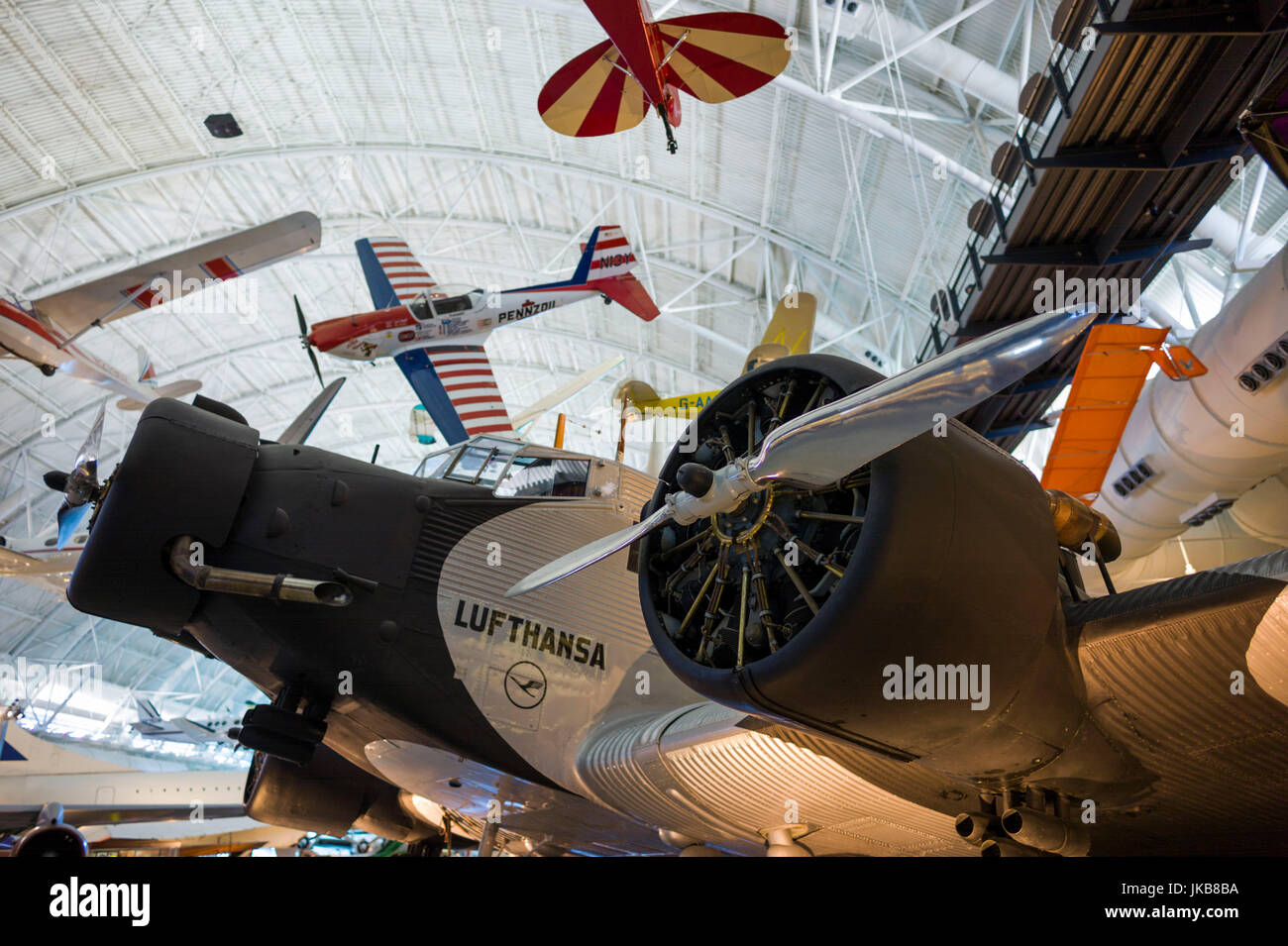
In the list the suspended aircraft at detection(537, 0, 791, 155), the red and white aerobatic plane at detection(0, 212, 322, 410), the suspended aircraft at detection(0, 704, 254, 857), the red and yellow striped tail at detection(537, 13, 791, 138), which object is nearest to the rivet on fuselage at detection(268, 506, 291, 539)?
the suspended aircraft at detection(537, 0, 791, 155)

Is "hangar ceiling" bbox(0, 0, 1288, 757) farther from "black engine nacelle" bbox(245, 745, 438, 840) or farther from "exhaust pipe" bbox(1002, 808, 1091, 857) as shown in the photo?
"exhaust pipe" bbox(1002, 808, 1091, 857)

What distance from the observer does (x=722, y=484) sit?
381 cm

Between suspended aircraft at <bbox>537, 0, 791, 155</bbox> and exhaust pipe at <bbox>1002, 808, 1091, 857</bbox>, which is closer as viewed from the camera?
exhaust pipe at <bbox>1002, 808, 1091, 857</bbox>

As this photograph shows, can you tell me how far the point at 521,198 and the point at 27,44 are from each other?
12488 mm

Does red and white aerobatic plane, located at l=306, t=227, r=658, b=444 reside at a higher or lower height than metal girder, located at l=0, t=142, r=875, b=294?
lower

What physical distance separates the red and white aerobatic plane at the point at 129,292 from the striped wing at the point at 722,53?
8356 mm

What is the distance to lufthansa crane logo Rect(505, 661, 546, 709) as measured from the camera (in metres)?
6.12

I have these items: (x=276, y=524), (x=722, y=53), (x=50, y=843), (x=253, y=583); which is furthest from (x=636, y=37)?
(x=50, y=843)

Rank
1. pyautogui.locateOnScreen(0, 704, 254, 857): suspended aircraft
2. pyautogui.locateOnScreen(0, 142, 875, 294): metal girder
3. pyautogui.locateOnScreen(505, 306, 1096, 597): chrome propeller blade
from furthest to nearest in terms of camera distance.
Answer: pyautogui.locateOnScreen(0, 142, 875, 294): metal girder, pyautogui.locateOnScreen(0, 704, 254, 857): suspended aircraft, pyautogui.locateOnScreen(505, 306, 1096, 597): chrome propeller blade

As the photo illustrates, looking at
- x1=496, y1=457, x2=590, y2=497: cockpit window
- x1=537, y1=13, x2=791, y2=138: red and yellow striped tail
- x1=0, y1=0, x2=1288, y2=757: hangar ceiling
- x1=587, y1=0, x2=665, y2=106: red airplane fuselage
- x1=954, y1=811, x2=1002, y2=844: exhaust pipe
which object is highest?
x1=0, y1=0, x2=1288, y2=757: hangar ceiling

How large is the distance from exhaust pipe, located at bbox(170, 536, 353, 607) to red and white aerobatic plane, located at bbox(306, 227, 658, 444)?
12.0m

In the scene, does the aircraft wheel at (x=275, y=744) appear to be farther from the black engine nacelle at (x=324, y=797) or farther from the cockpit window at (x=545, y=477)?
the cockpit window at (x=545, y=477)

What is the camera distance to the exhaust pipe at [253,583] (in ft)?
15.7

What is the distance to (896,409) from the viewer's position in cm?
337
